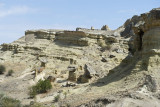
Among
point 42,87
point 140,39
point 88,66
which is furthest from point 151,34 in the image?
point 42,87

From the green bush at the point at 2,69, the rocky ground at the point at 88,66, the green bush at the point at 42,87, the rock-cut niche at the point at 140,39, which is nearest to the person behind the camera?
the rocky ground at the point at 88,66

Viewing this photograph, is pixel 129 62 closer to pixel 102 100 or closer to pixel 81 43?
pixel 102 100

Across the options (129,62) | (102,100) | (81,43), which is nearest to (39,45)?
(81,43)

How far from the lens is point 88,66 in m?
26.6

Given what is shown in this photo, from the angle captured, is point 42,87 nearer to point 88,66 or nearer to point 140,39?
point 88,66

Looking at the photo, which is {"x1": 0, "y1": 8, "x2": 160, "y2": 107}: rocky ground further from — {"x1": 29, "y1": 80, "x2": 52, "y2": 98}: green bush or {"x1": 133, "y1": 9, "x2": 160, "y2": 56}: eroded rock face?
{"x1": 29, "y1": 80, "x2": 52, "y2": 98}: green bush

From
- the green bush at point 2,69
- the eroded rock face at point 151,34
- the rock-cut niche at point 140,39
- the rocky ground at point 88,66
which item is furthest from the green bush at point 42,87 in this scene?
the eroded rock face at point 151,34

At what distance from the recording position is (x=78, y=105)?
15.9 meters

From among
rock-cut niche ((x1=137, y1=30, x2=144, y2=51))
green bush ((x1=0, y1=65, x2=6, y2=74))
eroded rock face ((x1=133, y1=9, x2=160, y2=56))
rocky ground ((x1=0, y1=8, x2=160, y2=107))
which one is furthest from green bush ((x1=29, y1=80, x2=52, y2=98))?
eroded rock face ((x1=133, y1=9, x2=160, y2=56))

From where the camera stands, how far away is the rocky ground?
Result: 1538 centimetres

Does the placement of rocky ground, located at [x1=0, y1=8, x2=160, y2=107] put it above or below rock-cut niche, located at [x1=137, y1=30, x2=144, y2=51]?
below

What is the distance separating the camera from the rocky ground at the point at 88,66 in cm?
1538

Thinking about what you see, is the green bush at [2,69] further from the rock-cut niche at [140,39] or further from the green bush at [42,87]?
the rock-cut niche at [140,39]

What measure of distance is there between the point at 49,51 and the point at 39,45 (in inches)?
87.2
